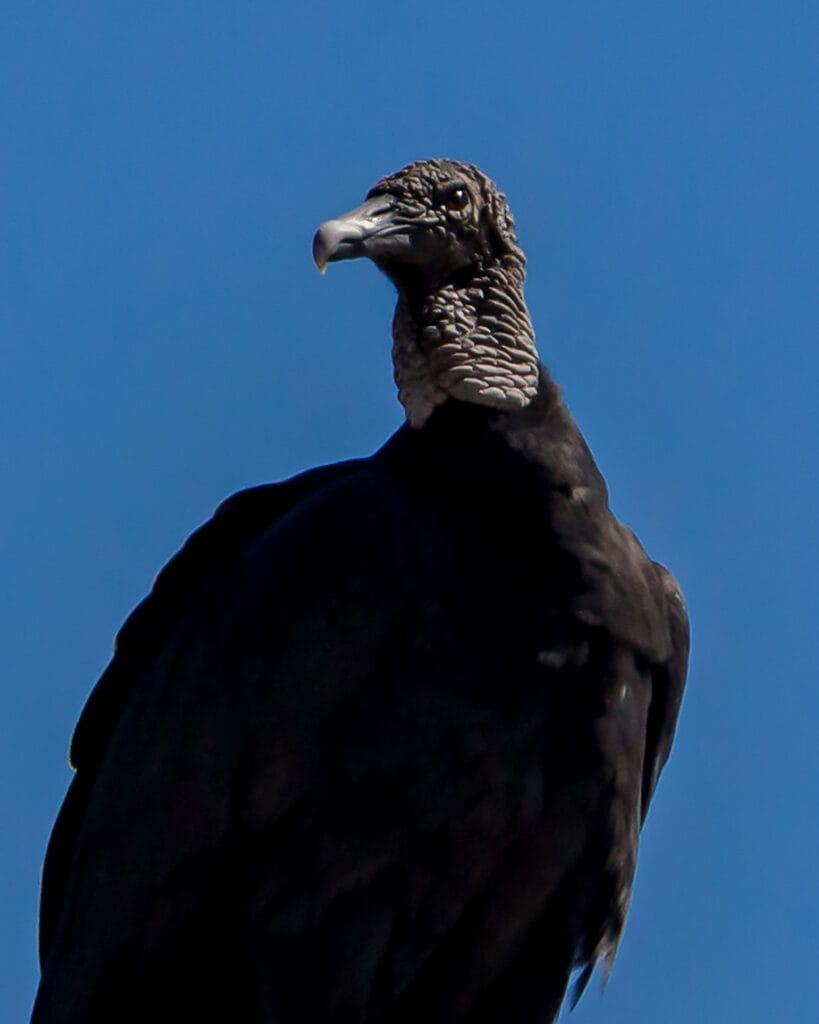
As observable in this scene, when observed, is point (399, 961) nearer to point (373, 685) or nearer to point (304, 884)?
point (304, 884)

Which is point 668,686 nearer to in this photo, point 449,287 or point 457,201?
point 449,287

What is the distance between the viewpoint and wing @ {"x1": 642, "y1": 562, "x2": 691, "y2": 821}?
422 cm

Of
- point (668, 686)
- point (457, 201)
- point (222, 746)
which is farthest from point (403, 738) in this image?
point (457, 201)

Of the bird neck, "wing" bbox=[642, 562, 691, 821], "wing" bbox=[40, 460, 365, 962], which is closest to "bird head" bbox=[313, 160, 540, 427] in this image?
the bird neck

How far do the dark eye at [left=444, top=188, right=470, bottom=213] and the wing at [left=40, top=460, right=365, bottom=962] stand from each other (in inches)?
25.1

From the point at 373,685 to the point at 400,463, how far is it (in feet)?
1.81

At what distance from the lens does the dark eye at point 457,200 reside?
4.33m

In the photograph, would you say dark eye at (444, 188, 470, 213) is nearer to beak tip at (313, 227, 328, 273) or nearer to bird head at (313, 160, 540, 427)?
bird head at (313, 160, 540, 427)

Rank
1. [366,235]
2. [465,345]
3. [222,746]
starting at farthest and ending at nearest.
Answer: [465,345], [366,235], [222,746]

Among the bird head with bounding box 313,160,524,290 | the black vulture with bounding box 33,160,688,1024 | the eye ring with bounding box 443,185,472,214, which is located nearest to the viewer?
the black vulture with bounding box 33,160,688,1024

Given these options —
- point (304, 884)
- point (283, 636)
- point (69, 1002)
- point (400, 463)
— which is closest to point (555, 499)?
point (400, 463)

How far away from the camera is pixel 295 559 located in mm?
4020

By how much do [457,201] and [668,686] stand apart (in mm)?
1234

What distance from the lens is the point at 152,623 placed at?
4.37m
